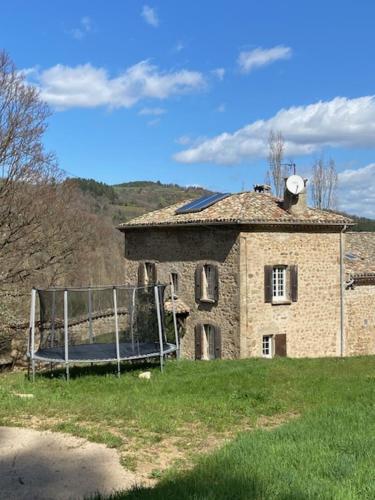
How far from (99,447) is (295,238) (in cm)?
1596

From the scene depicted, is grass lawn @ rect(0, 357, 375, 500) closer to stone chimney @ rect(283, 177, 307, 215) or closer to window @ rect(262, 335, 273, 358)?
window @ rect(262, 335, 273, 358)

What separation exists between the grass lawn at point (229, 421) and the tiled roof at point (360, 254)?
9.99 metres

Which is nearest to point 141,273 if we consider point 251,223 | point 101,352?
point 251,223

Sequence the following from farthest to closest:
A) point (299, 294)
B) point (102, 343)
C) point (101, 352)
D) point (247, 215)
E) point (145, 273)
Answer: point (145, 273), point (299, 294), point (247, 215), point (102, 343), point (101, 352)

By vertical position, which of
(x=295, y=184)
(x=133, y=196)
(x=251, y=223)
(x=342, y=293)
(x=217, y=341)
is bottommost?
(x=217, y=341)

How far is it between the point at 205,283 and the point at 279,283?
297 centimetres

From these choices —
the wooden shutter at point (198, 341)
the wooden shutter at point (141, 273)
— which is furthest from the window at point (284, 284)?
the wooden shutter at point (141, 273)

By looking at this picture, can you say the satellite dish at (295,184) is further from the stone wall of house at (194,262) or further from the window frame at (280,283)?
the stone wall of house at (194,262)

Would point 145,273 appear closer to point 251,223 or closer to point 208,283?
point 208,283

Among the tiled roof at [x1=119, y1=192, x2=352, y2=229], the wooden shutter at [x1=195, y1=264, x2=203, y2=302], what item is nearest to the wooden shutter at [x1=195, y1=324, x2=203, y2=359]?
the wooden shutter at [x1=195, y1=264, x2=203, y2=302]

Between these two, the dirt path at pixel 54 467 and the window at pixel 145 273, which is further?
the window at pixel 145 273

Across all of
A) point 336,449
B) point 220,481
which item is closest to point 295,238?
point 336,449

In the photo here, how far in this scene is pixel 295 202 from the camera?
23.0 meters

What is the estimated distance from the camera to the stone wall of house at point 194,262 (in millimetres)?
21578
